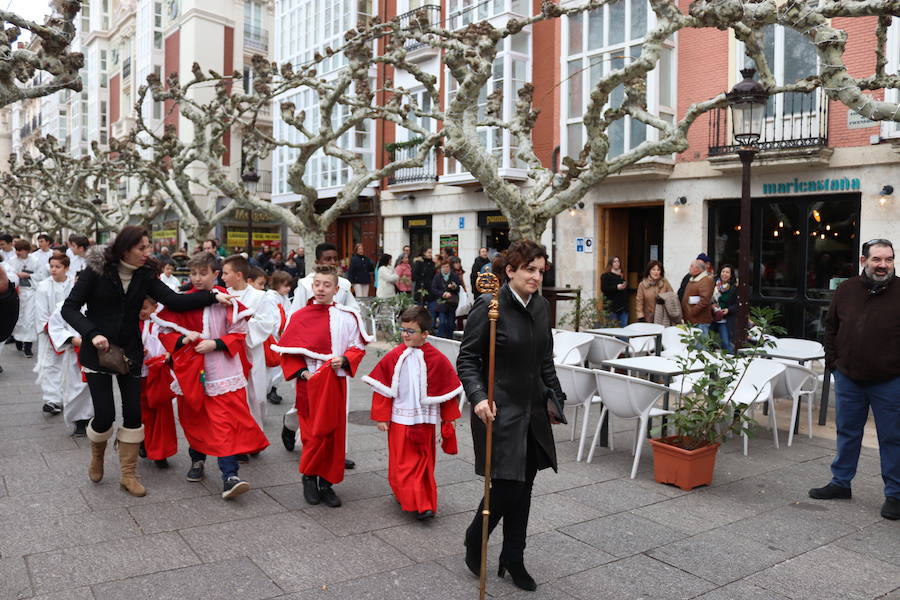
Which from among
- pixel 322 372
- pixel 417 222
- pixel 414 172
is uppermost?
pixel 414 172

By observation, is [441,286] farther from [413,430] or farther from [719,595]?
[719,595]

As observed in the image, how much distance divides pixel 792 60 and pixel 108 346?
1506 cm

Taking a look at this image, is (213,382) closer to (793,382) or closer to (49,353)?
(49,353)

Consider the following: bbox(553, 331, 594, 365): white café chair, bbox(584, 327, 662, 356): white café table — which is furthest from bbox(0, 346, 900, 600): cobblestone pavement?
bbox(584, 327, 662, 356): white café table

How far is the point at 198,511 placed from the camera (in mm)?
5219

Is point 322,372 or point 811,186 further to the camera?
point 811,186

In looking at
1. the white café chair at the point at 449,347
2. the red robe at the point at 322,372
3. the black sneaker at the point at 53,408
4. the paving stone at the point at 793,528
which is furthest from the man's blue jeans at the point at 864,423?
the black sneaker at the point at 53,408

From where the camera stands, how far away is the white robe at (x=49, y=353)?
8297mm

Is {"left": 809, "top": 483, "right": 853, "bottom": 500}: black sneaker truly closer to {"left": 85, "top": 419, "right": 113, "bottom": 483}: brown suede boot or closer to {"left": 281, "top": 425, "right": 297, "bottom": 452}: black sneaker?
{"left": 281, "top": 425, "right": 297, "bottom": 452}: black sneaker

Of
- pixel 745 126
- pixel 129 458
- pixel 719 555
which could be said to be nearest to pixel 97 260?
pixel 129 458

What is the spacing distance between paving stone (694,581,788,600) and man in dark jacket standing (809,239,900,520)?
183cm

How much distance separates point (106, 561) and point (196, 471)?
5.34ft

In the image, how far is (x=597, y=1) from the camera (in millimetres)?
9977

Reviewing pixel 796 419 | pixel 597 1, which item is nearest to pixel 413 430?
pixel 796 419
